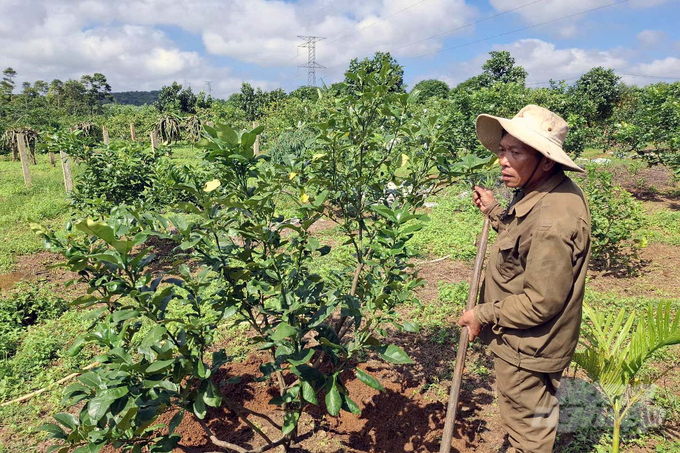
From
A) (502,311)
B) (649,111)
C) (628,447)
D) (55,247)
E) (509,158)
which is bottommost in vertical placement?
(628,447)

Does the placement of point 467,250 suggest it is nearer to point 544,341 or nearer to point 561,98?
point 544,341

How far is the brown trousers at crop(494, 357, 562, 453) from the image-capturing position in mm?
1803

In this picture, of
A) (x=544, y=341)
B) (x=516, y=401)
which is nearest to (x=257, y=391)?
(x=516, y=401)

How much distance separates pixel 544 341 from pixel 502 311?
0.20 metres

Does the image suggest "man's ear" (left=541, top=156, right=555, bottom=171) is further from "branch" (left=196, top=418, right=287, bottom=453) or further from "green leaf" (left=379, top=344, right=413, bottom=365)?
"branch" (left=196, top=418, right=287, bottom=453)

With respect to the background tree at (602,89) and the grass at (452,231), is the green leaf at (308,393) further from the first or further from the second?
the background tree at (602,89)

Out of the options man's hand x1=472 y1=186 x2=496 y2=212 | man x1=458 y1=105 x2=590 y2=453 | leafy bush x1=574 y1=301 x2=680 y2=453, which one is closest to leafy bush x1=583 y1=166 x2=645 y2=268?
leafy bush x1=574 y1=301 x2=680 y2=453

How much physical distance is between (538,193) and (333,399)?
3.81 feet

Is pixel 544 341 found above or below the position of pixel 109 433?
above

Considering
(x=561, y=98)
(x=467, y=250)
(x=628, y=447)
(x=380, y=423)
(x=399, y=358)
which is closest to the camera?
(x=399, y=358)

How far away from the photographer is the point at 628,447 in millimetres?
2389

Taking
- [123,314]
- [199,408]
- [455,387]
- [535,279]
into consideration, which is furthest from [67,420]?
[535,279]

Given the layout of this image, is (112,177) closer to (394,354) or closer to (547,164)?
(394,354)

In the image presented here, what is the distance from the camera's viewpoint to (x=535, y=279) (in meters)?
1.57
